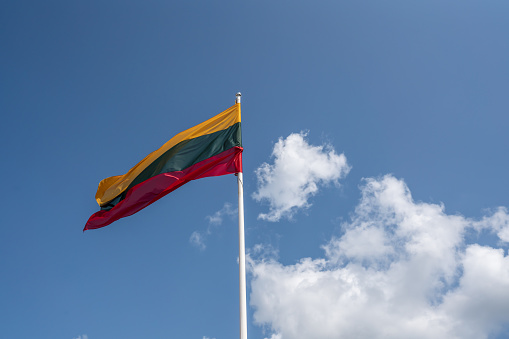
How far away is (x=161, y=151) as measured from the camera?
19734 millimetres

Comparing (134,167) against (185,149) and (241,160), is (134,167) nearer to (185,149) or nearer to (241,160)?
(185,149)

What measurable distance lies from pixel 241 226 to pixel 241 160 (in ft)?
10.1

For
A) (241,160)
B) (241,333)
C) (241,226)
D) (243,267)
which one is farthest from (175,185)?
(241,333)

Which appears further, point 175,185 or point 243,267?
point 175,185

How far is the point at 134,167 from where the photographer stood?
20.3 metres

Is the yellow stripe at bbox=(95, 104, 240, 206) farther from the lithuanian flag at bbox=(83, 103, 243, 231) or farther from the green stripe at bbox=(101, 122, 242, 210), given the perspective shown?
the green stripe at bbox=(101, 122, 242, 210)

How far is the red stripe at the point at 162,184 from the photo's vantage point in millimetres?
17281

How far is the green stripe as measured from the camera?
17.8 meters

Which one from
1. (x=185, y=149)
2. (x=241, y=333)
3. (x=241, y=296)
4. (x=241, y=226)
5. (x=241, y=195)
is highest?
(x=185, y=149)

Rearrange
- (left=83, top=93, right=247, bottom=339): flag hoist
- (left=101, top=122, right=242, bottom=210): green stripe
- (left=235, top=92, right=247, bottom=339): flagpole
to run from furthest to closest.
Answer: (left=101, top=122, right=242, bottom=210): green stripe < (left=83, top=93, right=247, bottom=339): flag hoist < (left=235, top=92, right=247, bottom=339): flagpole

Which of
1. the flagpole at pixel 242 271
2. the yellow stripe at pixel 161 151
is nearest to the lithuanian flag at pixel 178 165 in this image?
the yellow stripe at pixel 161 151

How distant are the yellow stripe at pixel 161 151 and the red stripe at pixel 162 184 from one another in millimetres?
854

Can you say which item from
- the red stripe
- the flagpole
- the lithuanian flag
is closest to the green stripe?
the lithuanian flag

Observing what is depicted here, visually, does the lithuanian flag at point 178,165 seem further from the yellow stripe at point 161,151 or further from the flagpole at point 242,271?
the flagpole at point 242,271
